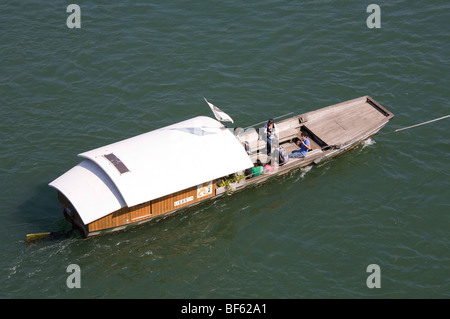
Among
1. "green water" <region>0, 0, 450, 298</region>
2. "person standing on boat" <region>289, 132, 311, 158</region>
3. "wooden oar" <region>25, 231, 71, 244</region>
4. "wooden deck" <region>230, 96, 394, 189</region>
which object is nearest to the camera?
"green water" <region>0, 0, 450, 298</region>

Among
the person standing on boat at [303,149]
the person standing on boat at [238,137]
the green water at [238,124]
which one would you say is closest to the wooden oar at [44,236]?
the green water at [238,124]

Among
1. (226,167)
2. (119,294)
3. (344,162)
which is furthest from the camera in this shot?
(344,162)

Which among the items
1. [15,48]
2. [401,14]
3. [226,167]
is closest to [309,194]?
[226,167]

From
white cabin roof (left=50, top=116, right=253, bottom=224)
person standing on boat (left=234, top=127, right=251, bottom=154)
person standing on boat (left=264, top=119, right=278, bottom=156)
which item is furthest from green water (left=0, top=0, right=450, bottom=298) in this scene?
white cabin roof (left=50, top=116, right=253, bottom=224)

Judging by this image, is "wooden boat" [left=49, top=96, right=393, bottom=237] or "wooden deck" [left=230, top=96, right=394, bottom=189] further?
"wooden deck" [left=230, top=96, right=394, bottom=189]

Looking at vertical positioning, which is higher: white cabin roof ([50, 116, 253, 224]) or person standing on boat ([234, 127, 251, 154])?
person standing on boat ([234, 127, 251, 154])

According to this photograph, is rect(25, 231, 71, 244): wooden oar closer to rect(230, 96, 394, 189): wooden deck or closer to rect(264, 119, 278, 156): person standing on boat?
rect(230, 96, 394, 189): wooden deck

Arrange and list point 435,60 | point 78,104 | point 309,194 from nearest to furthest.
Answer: point 309,194, point 78,104, point 435,60
